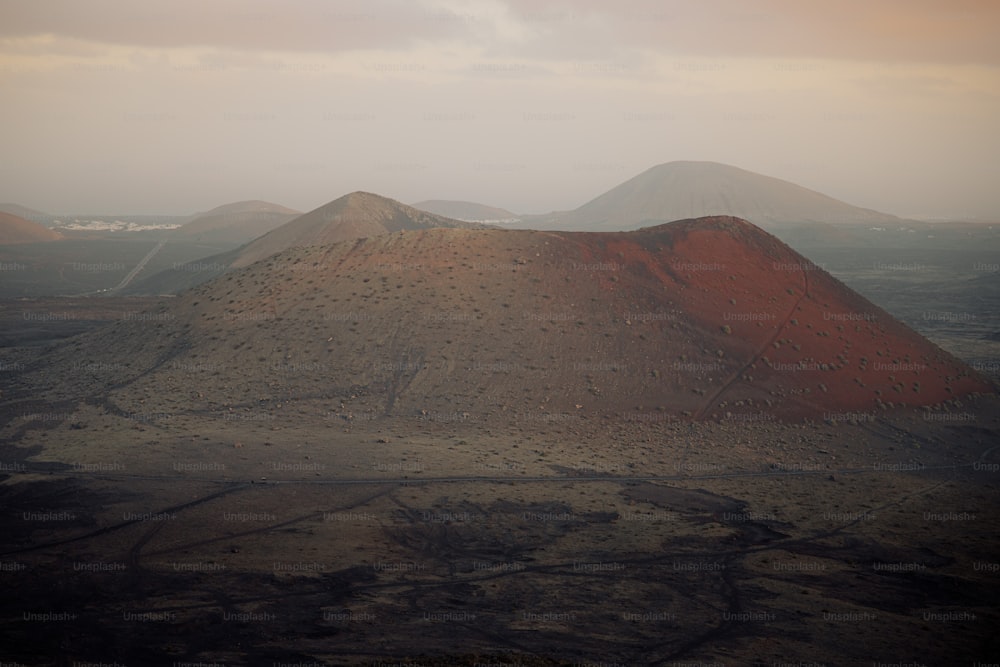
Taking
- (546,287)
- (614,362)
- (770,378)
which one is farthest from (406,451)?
(770,378)

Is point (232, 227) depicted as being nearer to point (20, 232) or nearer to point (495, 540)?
point (20, 232)

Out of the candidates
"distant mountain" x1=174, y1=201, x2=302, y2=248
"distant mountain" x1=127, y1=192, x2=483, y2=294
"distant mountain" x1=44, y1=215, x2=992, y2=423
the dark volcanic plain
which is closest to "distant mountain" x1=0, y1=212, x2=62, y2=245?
"distant mountain" x1=174, y1=201, x2=302, y2=248

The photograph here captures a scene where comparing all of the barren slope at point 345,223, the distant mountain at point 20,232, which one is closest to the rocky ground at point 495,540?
the barren slope at point 345,223

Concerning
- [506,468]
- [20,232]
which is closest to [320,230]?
[506,468]

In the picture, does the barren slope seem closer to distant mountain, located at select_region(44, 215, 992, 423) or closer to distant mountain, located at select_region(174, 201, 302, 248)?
distant mountain, located at select_region(44, 215, 992, 423)

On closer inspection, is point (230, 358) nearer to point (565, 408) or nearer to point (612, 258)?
point (565, 408)

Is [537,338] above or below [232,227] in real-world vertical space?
below
